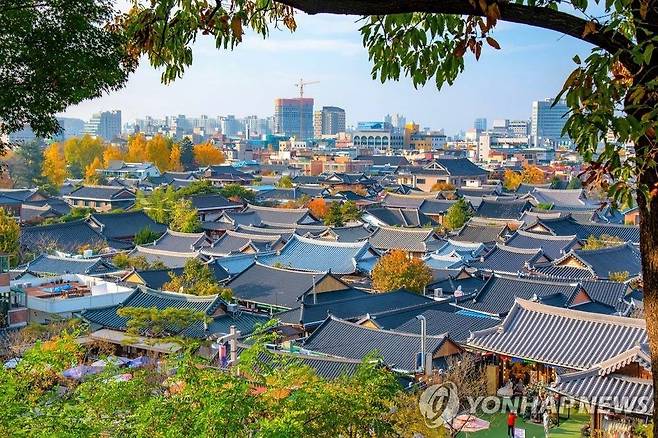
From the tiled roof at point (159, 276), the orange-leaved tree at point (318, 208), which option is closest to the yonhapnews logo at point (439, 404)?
the tiled roof at point (159, 276)

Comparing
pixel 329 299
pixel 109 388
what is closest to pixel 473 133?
pixel 329 299

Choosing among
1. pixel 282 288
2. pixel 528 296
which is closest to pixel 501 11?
pixel 528 296

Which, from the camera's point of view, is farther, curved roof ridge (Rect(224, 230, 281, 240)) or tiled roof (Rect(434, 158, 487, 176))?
tiled roof (Rect(434, 158, 487, 176))

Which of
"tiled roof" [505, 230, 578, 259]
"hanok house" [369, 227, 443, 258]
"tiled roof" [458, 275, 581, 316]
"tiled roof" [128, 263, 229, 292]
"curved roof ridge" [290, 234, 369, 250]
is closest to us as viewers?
"tiled roof" [458, 275, 581, 316]

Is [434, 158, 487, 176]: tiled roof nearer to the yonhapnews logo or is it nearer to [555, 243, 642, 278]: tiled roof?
[555, 243, 642, 278]: tiled roof

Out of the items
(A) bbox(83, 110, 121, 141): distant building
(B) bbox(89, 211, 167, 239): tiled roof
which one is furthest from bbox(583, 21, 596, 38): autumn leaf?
(A) bbox(83, 110, 121, 141): distant building
